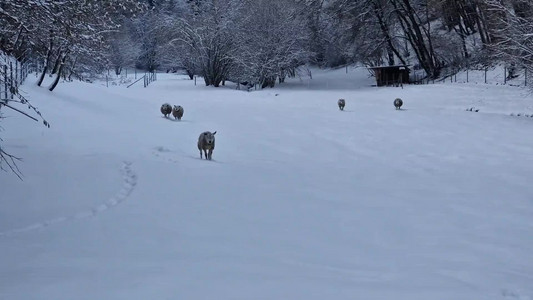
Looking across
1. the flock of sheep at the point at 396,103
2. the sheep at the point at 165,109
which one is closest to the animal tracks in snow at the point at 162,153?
the sheep at the point at 165,109

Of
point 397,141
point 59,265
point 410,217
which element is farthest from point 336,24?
point 59,265

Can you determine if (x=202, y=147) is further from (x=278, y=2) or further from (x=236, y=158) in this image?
(x=278, y=2)

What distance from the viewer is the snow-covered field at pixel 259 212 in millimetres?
4629

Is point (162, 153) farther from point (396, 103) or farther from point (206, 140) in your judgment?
point (396, 103)

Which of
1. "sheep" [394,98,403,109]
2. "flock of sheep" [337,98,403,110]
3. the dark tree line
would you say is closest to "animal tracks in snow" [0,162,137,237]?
"flock of sheep" [337,98,403,110]

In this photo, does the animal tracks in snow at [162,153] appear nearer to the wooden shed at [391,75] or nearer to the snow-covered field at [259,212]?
the snow-covered field at [259,212]

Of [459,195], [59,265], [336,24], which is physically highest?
[336,24]

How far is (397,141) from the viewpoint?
18.1m

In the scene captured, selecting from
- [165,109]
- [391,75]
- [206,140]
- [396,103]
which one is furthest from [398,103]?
[206,140]

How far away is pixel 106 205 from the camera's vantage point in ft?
25.0

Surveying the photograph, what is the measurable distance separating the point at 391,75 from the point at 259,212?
35301 mm

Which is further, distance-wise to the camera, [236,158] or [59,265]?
[236,158]

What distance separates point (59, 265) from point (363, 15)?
137 ft

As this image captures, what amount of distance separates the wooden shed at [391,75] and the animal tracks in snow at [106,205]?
3307cm
